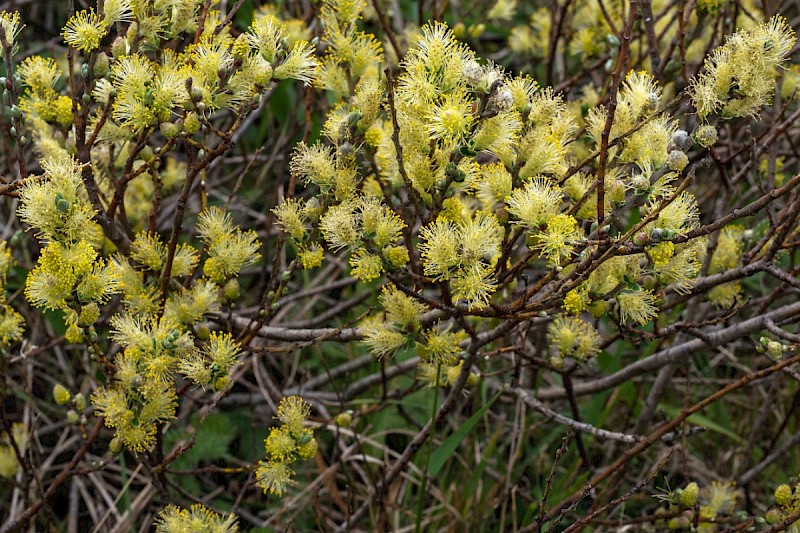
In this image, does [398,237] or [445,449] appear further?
[445,449]

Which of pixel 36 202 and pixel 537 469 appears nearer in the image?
pixel 36 202

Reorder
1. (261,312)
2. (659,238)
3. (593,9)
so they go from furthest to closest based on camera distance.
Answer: (593,9), (261,312), (659,238)

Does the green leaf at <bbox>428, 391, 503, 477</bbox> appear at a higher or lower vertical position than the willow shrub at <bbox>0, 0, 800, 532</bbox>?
lower

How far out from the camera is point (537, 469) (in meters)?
2.97

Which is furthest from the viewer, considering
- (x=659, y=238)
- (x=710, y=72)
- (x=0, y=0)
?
(x=0, y=0)

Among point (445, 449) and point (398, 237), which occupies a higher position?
point (398, 237)

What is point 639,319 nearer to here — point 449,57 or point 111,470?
point 449,57

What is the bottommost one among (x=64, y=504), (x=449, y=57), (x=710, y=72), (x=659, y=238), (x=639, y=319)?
(x=64, y=504)

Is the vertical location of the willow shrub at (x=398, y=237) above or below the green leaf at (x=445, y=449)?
above

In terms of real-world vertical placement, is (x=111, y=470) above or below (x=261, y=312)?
below

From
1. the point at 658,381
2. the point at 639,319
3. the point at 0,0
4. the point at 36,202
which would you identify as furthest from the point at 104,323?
the point at 0,0

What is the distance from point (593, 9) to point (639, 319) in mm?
1839

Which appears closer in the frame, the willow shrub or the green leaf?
the willow shrub

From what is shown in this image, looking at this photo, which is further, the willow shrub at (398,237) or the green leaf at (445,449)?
the green leaf at (445,449)
